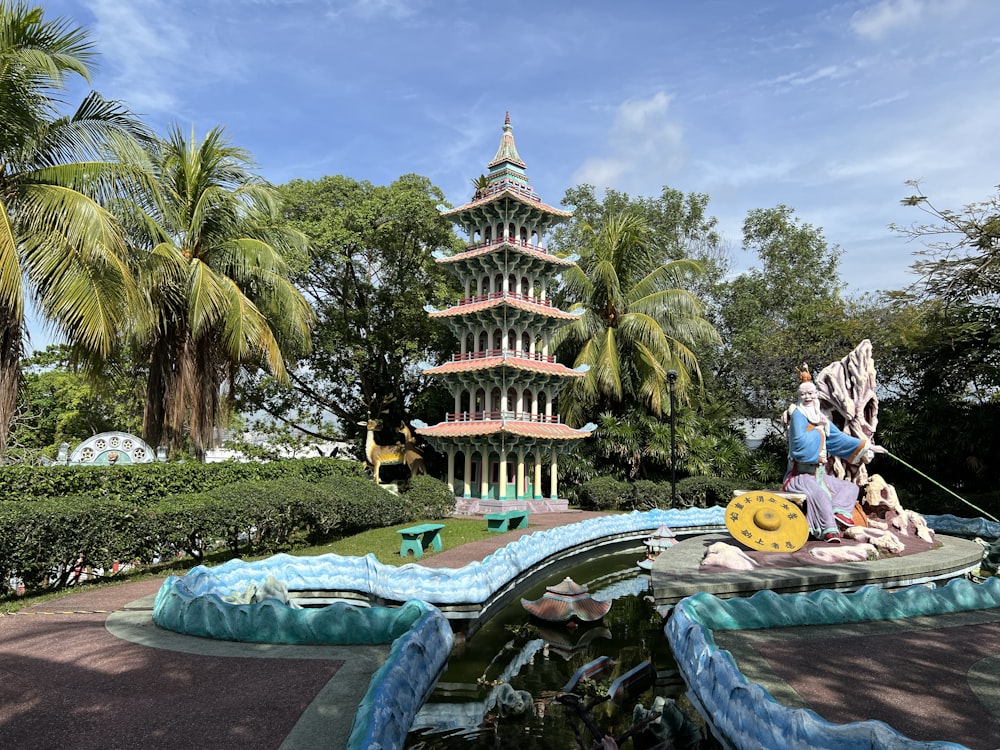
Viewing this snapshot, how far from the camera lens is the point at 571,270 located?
29.9 m

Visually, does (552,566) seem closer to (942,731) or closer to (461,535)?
(461,535)

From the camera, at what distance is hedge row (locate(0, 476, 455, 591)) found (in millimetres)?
9734

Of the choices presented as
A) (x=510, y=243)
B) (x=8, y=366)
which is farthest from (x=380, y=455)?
(x=8, y=366)

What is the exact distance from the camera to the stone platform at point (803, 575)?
31.6ft

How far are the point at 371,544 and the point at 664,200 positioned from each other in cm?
3049

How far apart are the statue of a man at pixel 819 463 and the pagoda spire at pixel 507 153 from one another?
19.7 m

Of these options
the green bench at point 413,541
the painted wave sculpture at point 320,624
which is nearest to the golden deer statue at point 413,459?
the green bench at point 413,541

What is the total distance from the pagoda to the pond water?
13.1m

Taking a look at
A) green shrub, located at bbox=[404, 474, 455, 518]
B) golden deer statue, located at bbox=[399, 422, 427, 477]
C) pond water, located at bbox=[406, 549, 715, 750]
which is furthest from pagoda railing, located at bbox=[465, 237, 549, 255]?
pond water, located at bbox=[406, 549, 715, 750]

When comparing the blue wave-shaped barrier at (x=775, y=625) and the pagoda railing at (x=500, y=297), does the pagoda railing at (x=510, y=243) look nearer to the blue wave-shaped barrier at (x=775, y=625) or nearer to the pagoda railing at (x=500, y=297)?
the pagoda railing at (x=500, y=297)

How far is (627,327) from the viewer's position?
28984 millimetres

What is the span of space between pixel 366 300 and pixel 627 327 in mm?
13459

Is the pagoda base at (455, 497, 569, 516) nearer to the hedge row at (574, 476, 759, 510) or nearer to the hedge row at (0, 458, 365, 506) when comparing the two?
the hedge row at (574, 476, 759, 510)

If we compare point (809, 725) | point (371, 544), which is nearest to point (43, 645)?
point (809, 725)
